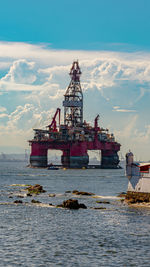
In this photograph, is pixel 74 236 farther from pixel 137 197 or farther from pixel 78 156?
pixel 78 156

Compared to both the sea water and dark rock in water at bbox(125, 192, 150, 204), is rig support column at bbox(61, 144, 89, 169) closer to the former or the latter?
A: dark rock in water at bbox(125, 192, 150, 204)

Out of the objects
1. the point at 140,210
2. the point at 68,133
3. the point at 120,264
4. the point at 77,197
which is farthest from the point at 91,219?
the point at 68,133

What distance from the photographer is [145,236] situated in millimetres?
40438

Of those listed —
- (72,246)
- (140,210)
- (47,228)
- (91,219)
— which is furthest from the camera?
(140,210)

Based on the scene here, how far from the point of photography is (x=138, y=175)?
61.4 metres

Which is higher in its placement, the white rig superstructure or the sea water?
the white rig superstructure

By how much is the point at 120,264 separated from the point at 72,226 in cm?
1496

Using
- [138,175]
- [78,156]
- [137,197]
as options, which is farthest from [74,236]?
[78,156]

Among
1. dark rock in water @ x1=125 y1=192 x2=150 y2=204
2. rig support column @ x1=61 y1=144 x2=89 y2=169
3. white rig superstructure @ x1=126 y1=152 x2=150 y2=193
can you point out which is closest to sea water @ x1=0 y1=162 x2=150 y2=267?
dark rock in water @ x1=125 y1=192 x2=150 y2=204

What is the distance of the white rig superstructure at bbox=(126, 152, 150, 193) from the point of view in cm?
5960

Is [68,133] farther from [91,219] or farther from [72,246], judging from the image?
[72,246]

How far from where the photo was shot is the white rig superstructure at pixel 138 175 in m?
59.6

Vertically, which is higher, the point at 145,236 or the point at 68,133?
the point at 68,133

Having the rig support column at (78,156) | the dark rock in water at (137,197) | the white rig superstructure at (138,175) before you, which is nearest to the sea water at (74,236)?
the dark rock in water at (137,197)
